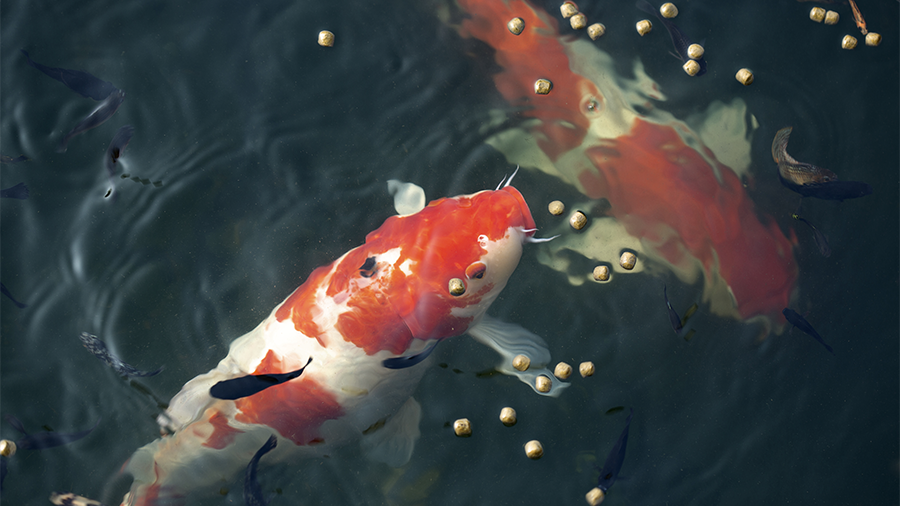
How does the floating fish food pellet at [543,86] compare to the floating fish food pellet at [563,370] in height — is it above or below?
above

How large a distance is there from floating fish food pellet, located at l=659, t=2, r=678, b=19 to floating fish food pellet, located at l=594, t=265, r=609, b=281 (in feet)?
3.75

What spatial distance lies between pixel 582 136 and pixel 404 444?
1.49 m

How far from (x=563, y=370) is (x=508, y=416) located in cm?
29

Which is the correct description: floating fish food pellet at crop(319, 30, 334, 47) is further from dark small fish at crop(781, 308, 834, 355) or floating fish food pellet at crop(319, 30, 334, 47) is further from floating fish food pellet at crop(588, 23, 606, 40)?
dark small fish at crop(781, 308, 834, 355)

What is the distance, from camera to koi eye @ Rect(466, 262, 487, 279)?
6.93 ft

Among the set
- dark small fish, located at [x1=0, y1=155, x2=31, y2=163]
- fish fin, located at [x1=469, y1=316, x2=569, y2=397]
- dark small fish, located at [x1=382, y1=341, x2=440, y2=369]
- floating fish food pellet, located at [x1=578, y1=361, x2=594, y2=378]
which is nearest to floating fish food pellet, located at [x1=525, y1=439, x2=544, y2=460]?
fish fin, located at [x1=469, y1=316, x2=569, y2=397]

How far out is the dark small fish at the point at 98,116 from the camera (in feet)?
8.64

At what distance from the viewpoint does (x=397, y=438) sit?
2.49 meters

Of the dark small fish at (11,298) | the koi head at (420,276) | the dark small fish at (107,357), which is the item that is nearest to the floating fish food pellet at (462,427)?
the koi head at (420,276)

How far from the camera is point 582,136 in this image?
2684 millimetres

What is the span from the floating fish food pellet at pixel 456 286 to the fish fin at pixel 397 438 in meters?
0.58

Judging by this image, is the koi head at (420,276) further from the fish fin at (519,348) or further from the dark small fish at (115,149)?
the dark small fish at (115,149)

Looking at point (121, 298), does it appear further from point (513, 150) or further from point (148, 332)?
point (513, 150)

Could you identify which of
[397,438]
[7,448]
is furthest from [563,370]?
[7,448]
